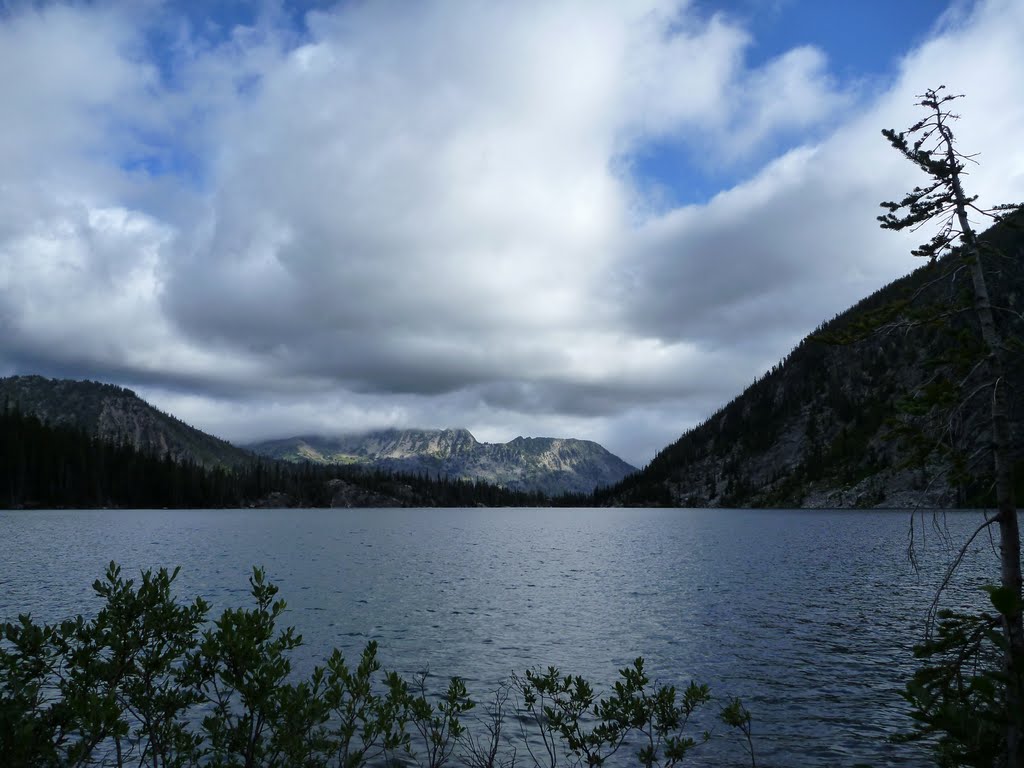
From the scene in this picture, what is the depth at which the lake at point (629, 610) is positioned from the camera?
26.5 meters

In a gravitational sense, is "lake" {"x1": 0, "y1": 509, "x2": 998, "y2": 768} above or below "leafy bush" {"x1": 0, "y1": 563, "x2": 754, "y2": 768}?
below

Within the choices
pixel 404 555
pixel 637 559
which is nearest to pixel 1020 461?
pixel 637 559

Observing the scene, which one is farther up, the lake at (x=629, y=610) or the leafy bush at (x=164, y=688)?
the leafy bush at (x=164, y=688)

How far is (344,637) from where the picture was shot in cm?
3659

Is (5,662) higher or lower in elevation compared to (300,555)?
higher

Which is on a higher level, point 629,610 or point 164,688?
point 164,688

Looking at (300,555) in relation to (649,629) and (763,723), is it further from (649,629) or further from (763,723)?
(763,723)

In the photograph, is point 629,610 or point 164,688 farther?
point 629,610

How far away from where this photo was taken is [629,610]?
46.5 m

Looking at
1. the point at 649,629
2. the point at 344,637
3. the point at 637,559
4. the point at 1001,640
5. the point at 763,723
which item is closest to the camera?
the point at 1001,640

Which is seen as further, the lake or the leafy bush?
the lake

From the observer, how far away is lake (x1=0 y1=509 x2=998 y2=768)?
26531mm

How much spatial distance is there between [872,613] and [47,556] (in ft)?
296

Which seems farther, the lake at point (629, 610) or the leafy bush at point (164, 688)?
the lake at point (629, 610)
